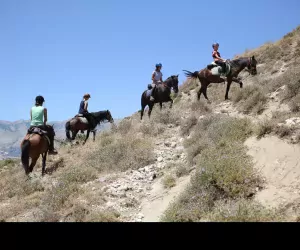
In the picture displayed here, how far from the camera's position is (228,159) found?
6570 mm

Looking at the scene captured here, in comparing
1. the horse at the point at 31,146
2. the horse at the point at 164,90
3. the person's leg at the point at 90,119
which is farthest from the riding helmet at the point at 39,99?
the horse at the point at 164,90

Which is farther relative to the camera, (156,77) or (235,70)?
(156,77)

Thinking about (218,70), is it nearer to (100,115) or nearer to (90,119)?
(100,115)

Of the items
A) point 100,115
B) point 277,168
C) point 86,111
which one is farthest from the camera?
point 100,115

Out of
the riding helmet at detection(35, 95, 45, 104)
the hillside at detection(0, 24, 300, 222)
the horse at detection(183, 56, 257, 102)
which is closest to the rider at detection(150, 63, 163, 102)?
the horse at detection(183, 56, 257, 102)

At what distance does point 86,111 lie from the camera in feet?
51.2

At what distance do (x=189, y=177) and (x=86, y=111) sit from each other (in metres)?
9.36

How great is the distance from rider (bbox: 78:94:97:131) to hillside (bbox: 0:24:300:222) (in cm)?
342

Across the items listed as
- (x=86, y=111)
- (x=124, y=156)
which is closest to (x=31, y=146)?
(x=124, y=156)

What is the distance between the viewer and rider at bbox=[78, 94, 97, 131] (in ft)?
49.9

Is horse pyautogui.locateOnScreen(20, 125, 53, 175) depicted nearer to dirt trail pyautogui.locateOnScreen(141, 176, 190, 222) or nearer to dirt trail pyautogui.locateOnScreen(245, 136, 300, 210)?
dirt trail pyautogui.locateOnScreen(141, 176, 190, 222)

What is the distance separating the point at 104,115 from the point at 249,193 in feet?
41.2
